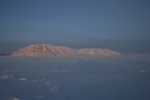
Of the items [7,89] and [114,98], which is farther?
[7,89]

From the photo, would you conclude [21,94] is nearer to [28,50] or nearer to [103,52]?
[28,50]

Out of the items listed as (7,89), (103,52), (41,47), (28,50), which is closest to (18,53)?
(28,50)

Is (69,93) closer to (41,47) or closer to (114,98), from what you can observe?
(114,98)

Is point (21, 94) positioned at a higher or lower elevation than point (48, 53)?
higher

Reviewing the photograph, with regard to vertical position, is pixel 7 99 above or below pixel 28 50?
above

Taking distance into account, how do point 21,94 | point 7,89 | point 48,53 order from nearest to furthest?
point 21,94 < point 7,89 < point 48,53

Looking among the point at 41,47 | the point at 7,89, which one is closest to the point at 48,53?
the point at 41,47

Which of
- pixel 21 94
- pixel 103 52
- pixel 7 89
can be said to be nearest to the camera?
pixel 21 94

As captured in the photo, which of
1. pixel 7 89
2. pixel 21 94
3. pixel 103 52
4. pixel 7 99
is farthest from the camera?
pixel 103 52

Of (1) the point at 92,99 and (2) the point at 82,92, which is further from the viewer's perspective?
(2) the point at 82,92
